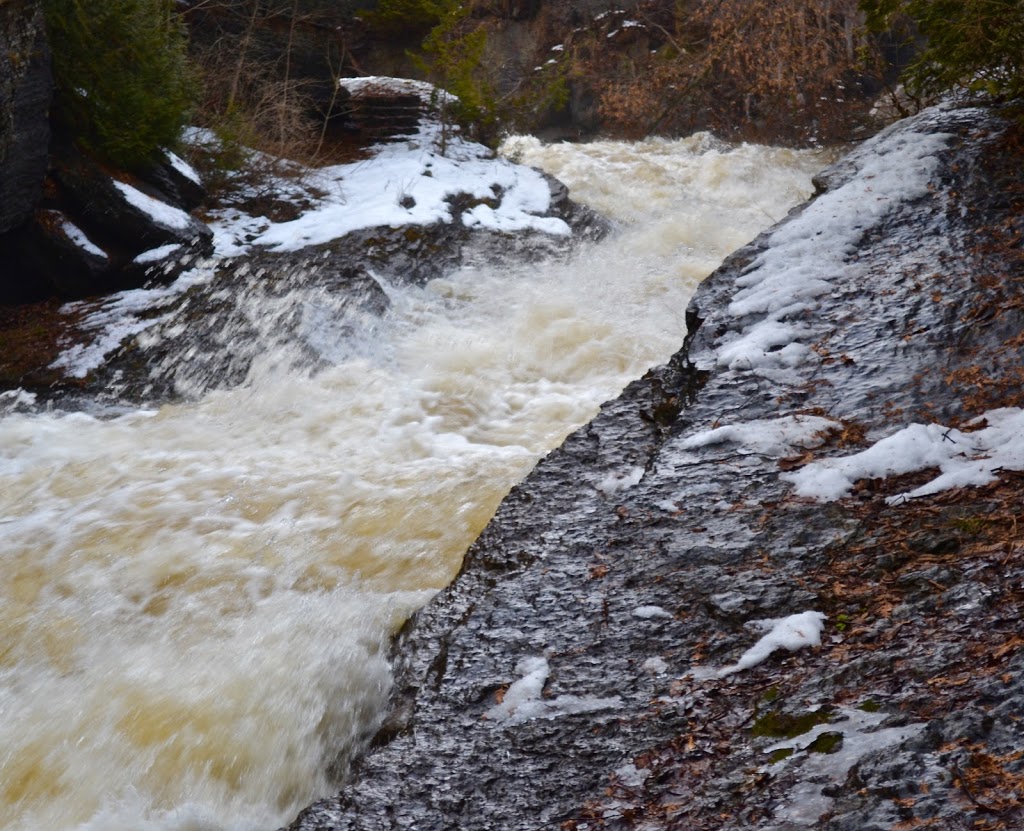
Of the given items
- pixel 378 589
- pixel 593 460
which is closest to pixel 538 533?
pixel 593 460

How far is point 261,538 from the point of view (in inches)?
171

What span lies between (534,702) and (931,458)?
5.04 ft

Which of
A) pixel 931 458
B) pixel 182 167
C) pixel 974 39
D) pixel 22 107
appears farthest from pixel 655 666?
pixel 182 167

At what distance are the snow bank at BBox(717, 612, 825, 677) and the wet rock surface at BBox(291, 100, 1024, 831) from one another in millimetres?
30

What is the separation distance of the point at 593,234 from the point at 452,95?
10.9ft

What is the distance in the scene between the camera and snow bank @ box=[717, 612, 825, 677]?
230 cm

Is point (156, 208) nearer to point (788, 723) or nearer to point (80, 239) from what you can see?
point (80, 239)

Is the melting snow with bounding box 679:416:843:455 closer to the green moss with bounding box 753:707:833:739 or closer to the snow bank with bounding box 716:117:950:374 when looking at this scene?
the snow bank with bounding box 716:117:950:374

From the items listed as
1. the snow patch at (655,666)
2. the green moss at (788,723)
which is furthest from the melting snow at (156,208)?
the green moss at (788,723)

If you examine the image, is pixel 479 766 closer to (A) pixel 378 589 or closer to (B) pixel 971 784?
(B) pixel 971 784

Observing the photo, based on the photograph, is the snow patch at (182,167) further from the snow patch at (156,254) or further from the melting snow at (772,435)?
the melting snow at (772,435)

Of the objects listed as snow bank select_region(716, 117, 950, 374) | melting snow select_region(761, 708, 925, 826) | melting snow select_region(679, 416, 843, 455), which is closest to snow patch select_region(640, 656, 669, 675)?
melting snow select_region(761, 708, 925, 826)

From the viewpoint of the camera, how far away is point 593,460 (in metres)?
3.66

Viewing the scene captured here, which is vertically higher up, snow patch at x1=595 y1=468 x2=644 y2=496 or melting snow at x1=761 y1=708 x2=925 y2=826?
snow patch at x1=595 y1=468 x2=644 y2=496
